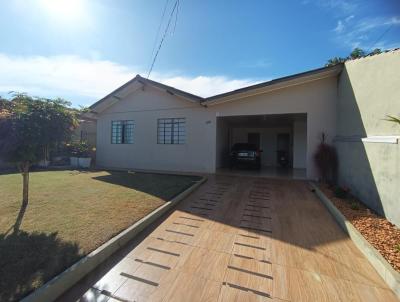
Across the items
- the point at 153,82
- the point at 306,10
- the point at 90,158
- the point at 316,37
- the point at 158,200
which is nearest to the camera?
the point at 158,200

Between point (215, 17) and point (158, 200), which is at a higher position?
Result: point (215, 17)

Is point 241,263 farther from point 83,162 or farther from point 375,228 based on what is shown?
point 83,162

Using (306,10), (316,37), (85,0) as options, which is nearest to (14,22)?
(85,0)

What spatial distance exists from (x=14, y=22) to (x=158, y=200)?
673 centimetres

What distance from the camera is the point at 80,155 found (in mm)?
14039

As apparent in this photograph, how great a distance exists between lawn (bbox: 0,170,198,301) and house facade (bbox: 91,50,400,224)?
4.33m

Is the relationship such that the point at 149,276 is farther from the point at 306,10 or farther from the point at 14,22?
the point at 306,10

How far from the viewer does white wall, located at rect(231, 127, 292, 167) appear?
1622cm

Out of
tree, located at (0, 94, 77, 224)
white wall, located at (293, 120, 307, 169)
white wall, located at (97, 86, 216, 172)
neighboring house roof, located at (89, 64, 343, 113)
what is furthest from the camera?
white wall, located at (293, 120, 307, 169)

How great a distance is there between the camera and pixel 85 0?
611cm

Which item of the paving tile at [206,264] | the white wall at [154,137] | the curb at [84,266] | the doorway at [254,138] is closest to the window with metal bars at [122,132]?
the white wall at [154,137]

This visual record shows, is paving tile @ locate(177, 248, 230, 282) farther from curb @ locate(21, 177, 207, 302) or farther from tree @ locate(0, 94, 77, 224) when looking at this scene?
tree @ locate(0, 94, 77, 224)

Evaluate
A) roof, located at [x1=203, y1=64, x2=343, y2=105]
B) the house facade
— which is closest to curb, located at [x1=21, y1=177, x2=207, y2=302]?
the house facade

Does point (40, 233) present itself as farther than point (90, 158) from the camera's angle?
No
